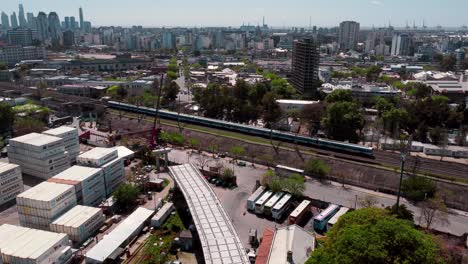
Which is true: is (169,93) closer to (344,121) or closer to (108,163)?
(344,121)

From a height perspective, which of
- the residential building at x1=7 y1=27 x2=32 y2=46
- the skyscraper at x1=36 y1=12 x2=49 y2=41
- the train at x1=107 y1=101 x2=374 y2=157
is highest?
the skyscraper at x1=36 y1=12 x2=49 y2=41

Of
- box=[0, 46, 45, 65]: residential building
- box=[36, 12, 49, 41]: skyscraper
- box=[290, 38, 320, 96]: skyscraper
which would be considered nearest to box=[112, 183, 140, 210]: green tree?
box=[290, 38, 320, 96]: skyscraper

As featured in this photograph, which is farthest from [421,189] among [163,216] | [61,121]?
[61,121]

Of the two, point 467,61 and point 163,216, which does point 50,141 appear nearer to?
point 163,216

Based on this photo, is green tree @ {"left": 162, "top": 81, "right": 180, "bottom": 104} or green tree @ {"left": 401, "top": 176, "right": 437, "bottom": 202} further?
green tree @ {"left": 162, "top": 81, "right": 180, "bottom": 104}

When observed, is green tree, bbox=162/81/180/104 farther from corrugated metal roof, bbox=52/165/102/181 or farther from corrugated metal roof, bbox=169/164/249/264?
corrugated metal roof, bbox=169/164/249/264

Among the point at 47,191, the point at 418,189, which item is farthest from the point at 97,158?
the point at 418,189

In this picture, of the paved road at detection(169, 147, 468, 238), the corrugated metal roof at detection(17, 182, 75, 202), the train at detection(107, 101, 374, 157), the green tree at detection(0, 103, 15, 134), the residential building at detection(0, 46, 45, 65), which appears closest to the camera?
the corrugated metal roof at detection(17, 182, 75, 202)

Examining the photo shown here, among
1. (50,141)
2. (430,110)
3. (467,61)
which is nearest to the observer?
(50,141)
